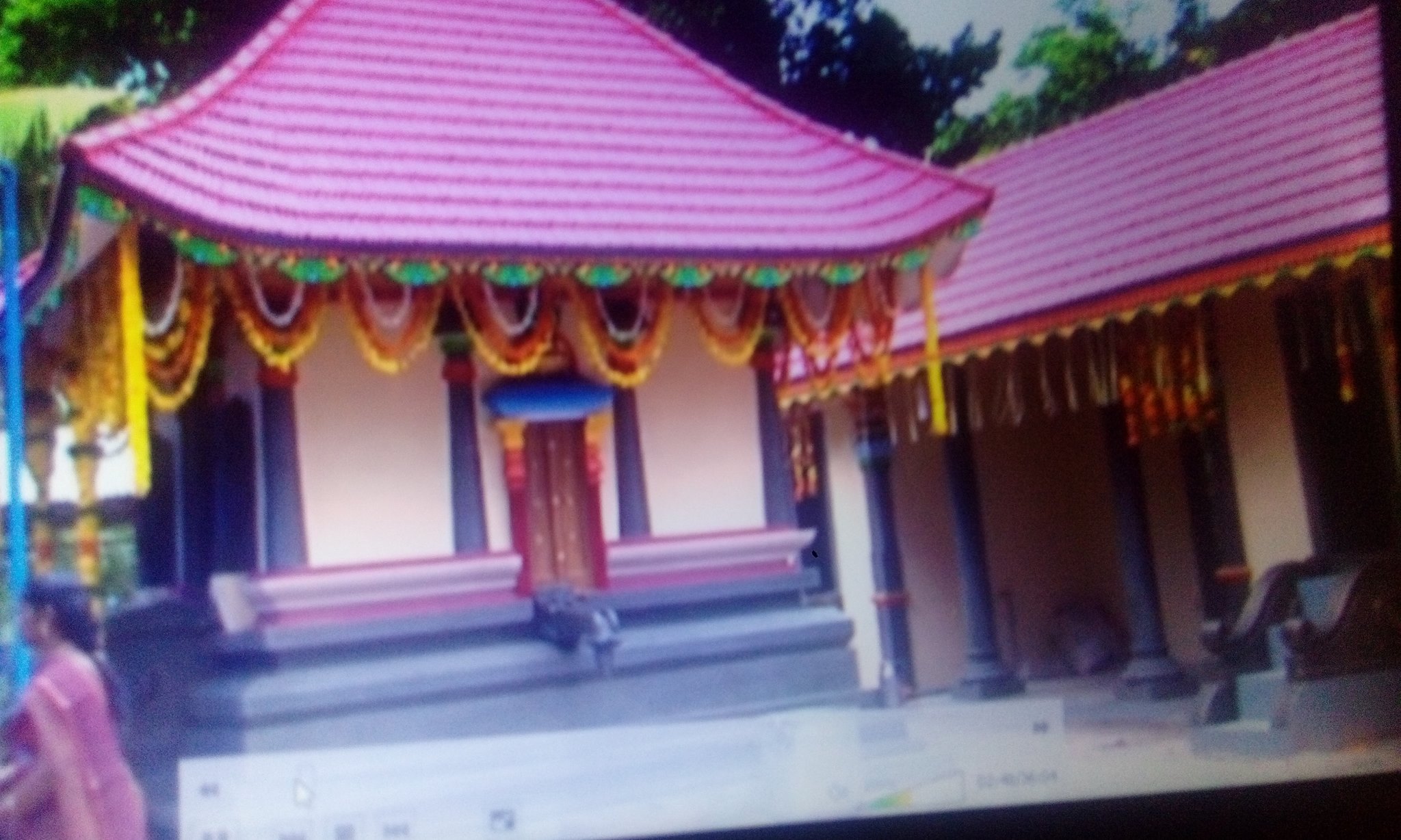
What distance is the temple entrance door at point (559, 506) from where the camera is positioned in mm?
3613

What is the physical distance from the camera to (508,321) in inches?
142

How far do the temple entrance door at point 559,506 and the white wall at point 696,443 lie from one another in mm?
191

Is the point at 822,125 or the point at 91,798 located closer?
the point at 91,798

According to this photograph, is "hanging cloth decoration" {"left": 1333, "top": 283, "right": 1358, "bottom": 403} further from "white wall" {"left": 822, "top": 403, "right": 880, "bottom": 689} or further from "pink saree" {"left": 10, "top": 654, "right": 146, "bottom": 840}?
"pink saree" {"left": 10, "top": 654, "right": 146, "bottom": 840}

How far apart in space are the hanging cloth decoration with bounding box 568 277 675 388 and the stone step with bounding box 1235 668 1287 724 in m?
1.61

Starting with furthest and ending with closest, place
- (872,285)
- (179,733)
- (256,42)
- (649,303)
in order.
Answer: (872,285), (649,303), (256,42), (179,733)

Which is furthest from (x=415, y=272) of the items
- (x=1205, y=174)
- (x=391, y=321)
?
(x=1205, y=174)

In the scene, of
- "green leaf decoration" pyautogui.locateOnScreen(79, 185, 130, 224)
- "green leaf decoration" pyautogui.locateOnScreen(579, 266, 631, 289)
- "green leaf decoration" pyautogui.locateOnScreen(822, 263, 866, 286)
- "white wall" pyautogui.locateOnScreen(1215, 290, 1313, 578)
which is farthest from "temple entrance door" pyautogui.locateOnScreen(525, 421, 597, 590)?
"white wall" pyautogui.locateOnScreen(1215, 290, 1313, 578)

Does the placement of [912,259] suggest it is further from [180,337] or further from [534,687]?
[180,337]

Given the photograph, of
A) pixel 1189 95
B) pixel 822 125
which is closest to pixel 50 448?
pixel 822 125

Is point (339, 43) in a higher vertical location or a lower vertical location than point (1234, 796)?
higher

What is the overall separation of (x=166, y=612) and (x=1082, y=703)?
1.82m

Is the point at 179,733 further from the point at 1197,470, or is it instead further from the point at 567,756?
the point at 1197,470

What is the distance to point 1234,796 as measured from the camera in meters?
2.36
